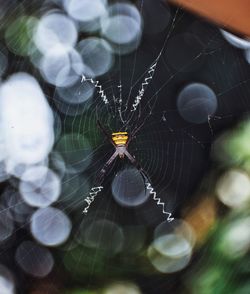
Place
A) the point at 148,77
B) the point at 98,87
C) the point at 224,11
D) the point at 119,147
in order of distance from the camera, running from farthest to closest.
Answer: the point at 119,147 < the point at 98,87 < the point at 148,77 < the point at 224,11

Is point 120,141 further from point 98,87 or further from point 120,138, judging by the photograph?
point 98,87

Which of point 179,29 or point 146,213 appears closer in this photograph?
point 179,29

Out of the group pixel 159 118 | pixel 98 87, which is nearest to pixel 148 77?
pixel 159 118

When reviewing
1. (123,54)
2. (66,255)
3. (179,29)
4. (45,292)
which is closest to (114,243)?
(66,255)

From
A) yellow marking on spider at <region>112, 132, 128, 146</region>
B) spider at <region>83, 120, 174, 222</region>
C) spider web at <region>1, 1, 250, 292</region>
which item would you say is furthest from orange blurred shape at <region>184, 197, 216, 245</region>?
yellow marking on spider at <region>112, 132, 128, 146</region>

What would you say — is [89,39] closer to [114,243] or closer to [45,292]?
[114,243]

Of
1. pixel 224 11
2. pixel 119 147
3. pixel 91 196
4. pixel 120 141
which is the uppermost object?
pixel 224 11
